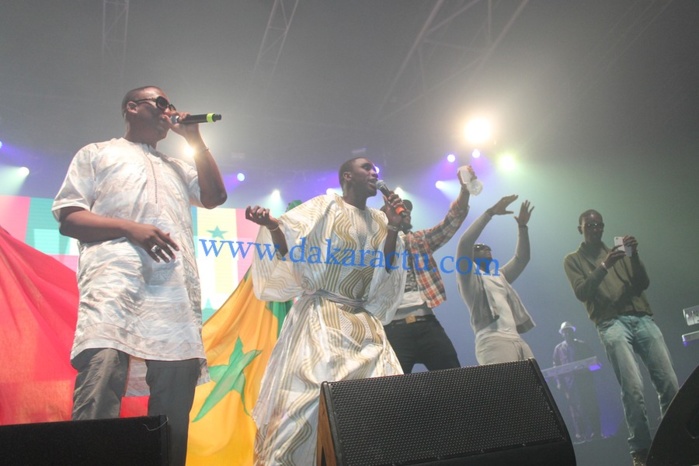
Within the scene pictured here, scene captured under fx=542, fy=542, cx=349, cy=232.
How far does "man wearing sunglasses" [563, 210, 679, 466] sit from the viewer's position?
365 cm

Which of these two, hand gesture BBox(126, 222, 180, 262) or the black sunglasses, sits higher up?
the black sunglasses

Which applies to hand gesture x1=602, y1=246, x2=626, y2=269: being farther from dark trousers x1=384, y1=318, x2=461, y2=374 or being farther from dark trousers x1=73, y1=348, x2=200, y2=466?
dark trousers x1=73, y1=348, x2=200, y2=466

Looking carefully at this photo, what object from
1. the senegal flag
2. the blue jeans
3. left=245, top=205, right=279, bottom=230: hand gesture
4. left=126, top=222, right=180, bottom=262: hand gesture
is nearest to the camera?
left=126, top=222, right=180, bottom=262: hand gesture

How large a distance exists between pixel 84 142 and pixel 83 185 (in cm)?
414

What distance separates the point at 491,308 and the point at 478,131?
3.02m

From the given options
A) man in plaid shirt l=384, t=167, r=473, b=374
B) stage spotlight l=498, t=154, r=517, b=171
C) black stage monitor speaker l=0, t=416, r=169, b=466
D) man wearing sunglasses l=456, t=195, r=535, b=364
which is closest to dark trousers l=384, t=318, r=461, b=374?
man in plaid shirt l=384, t=167, r=473, b=374

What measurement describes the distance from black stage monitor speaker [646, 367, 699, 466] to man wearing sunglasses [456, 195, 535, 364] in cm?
257

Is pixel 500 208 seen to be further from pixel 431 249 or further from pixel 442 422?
pixel 442 422

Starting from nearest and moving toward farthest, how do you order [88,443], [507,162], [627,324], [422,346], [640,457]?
1. [88,443]
2. [422,346]
3. [640,457]
4. [627,324]
5. [507,162]

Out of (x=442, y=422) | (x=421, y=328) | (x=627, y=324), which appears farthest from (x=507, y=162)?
(x=442, y=422)

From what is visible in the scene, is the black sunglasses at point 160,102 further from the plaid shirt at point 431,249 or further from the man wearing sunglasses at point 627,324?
the man wearing sunglasses at point 627,324

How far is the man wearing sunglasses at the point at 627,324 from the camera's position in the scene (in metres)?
3.65

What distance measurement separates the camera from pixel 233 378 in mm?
2938

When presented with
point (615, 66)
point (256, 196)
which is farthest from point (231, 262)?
point (615, 66)
